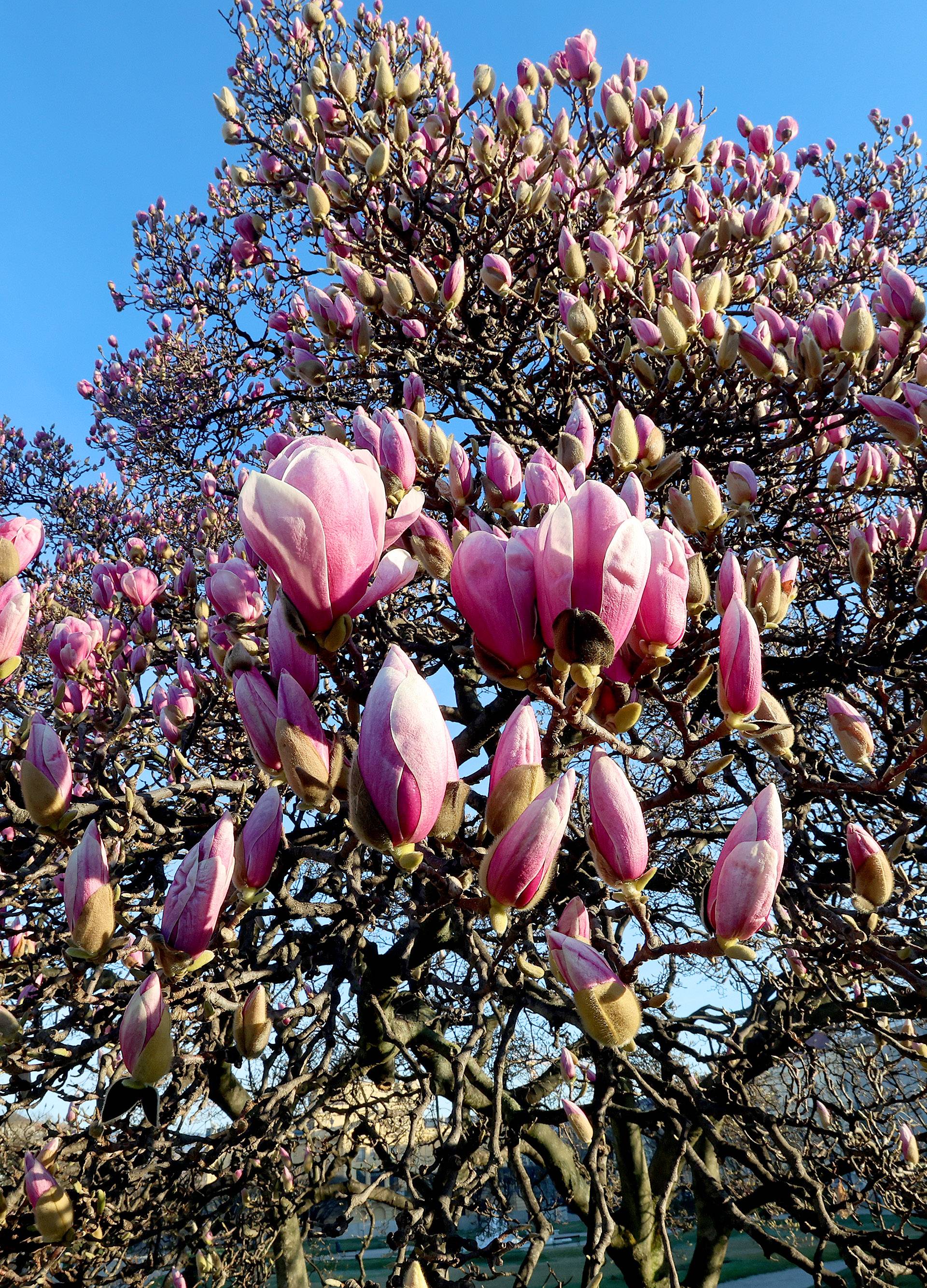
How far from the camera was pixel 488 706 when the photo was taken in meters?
1.79

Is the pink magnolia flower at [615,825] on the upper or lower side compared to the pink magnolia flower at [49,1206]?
upper

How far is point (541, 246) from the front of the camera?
9.97ft

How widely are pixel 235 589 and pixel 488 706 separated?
2.20ft

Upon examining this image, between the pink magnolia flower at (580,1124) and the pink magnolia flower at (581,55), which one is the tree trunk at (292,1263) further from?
the pink magnolia flower at (581,55)

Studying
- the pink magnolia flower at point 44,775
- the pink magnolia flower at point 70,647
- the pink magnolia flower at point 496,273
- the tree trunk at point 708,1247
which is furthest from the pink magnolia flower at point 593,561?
the tree trunk at point 708,1247

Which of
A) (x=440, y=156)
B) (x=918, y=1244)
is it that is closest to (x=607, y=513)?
(x=918, y=1244)

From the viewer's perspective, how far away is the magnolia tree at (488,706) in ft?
2.53

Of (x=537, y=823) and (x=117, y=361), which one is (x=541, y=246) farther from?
(x=117, y=361)

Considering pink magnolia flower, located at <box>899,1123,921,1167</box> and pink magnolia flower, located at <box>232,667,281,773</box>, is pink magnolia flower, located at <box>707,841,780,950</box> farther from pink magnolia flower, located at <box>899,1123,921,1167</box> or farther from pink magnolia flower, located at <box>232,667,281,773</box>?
pink magnolia flower, located at <box>899,1123,921,1167</box>

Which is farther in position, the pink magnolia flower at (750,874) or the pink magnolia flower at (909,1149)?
the pink magnolia flower at (909,1149)

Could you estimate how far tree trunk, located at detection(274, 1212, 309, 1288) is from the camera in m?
4.50

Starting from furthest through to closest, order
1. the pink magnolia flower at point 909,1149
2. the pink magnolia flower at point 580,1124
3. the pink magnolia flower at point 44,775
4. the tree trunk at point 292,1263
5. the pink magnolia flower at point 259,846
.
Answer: the tree trunk at point 292,1263, the pink magnolia flower at point 909,1149, the pink magnolia flower at point 580,1124, the pink magnolia flower at point 44,775, the pink magnolia flower at point 259,846

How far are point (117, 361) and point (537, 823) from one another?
20.7ft

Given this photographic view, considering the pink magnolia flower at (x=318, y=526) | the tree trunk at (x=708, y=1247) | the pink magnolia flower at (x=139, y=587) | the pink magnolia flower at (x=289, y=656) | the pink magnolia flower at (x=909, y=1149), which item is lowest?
the tree trunk at (x=708, y=1247)
